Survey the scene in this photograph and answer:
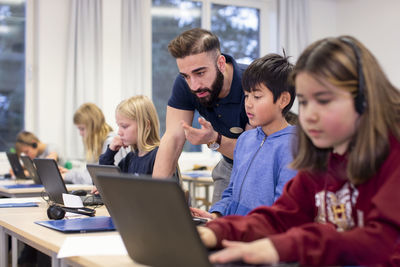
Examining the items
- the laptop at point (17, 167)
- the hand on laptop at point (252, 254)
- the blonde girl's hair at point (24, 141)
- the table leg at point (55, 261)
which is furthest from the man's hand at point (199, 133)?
the blonde girl's hair at point (24, 141)

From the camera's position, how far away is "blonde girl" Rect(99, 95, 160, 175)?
2.90 meters

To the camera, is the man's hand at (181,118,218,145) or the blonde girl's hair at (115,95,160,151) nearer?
the man's hand at (181,118,218,145)

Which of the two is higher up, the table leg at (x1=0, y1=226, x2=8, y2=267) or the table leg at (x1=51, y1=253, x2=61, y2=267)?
the table leg at (x1=51, y1=253, x2=61, y2=267)

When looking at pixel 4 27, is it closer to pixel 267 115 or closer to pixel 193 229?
pixel 267 115

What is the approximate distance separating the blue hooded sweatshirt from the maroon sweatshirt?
49 cm

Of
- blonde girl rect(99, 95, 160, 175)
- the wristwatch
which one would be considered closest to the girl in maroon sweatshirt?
the wristwatch

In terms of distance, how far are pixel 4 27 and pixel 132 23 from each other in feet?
4.72

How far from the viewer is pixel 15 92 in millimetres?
5781

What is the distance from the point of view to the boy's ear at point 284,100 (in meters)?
1.90

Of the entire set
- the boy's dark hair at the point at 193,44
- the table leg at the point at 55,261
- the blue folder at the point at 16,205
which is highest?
the boy's dark hair at the point at 193,44

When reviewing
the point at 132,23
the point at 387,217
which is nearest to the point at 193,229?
the point at 387,217

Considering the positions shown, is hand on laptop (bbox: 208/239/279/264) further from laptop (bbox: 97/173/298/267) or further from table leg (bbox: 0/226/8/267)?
table leg (bbox: 0/226/8/267)

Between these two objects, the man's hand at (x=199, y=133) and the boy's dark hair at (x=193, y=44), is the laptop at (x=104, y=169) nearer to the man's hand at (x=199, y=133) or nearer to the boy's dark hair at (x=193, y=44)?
the man's hand at (x=199, y=133)

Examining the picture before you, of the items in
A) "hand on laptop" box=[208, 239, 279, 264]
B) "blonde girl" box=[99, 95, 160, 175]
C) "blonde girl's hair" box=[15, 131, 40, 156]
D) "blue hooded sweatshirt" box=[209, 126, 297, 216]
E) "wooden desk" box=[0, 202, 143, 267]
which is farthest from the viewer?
"blonde girl's hair" box=[15, 131, 40, 156]
